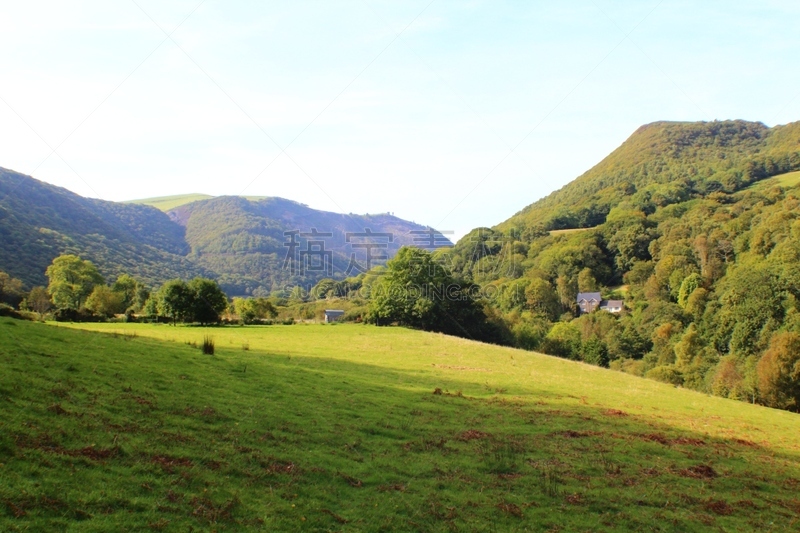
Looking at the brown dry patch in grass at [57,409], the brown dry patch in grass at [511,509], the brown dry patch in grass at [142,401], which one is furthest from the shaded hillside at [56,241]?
the brown dry patch in grass at [511,509]

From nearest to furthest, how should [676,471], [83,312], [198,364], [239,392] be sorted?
[676,471]
[239,392]
[198,364]
[83,312]

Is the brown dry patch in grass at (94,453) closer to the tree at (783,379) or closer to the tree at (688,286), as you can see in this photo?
the tree at (783,379)

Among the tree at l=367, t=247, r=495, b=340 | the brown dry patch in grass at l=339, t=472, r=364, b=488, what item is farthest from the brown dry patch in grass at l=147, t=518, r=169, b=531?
the tree at l=367, t=247, r=495, b=340

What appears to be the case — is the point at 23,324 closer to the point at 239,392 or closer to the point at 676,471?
the point at 239,392

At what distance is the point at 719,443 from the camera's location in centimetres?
1955

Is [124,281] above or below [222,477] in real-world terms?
above

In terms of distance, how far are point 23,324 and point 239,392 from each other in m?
9.95

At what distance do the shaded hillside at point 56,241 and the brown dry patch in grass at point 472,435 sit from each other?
78805mm

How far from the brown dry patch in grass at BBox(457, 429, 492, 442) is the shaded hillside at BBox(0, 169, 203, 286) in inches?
3103

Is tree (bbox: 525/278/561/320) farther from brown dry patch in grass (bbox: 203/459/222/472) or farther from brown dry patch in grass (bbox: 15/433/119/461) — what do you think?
brown dry patch in grass (bbox: 15/433/119/461)

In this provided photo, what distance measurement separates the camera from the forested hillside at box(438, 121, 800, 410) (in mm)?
71250

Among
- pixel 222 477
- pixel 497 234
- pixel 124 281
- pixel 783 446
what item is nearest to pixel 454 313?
pixel 124 281

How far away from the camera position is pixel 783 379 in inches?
1870

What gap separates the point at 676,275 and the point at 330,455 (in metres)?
107
